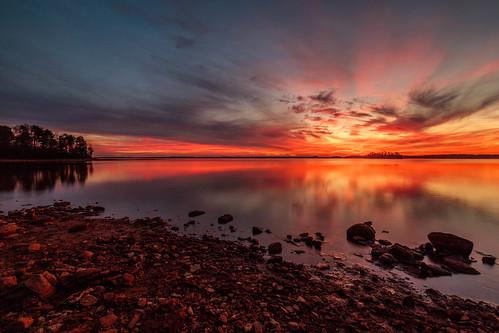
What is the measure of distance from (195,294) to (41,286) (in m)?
3.53

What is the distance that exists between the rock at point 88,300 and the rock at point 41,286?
0.87 meters

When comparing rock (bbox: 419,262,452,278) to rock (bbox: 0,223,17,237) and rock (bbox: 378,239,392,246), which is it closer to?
rock (bbox: 378,239,392,246)

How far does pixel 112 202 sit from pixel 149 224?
1047 cm

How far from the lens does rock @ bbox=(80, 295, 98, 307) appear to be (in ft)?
16.1

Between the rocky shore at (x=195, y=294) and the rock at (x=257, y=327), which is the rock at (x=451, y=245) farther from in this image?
the rock at (x=257, y=327)

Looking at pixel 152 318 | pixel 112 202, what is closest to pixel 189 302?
pixel 152 318

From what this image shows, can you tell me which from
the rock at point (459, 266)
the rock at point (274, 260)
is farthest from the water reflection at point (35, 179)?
the rock at point (459, 266)

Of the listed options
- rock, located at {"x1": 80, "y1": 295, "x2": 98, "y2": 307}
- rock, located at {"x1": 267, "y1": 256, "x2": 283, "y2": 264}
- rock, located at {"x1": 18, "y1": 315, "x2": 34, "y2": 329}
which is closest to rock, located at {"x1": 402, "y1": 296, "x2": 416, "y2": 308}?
rock, located at {"x1": 267, "y1": 256, "x2": 283, "y2": 264}

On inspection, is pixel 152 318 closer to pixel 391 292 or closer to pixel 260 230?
pixel 391 292

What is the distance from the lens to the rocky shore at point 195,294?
4.73 m

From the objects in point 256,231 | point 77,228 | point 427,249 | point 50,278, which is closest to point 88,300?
point 50,278

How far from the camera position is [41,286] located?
508cm

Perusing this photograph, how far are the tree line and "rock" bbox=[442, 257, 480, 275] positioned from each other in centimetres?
13445

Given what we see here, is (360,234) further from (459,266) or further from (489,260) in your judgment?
(489,260)
